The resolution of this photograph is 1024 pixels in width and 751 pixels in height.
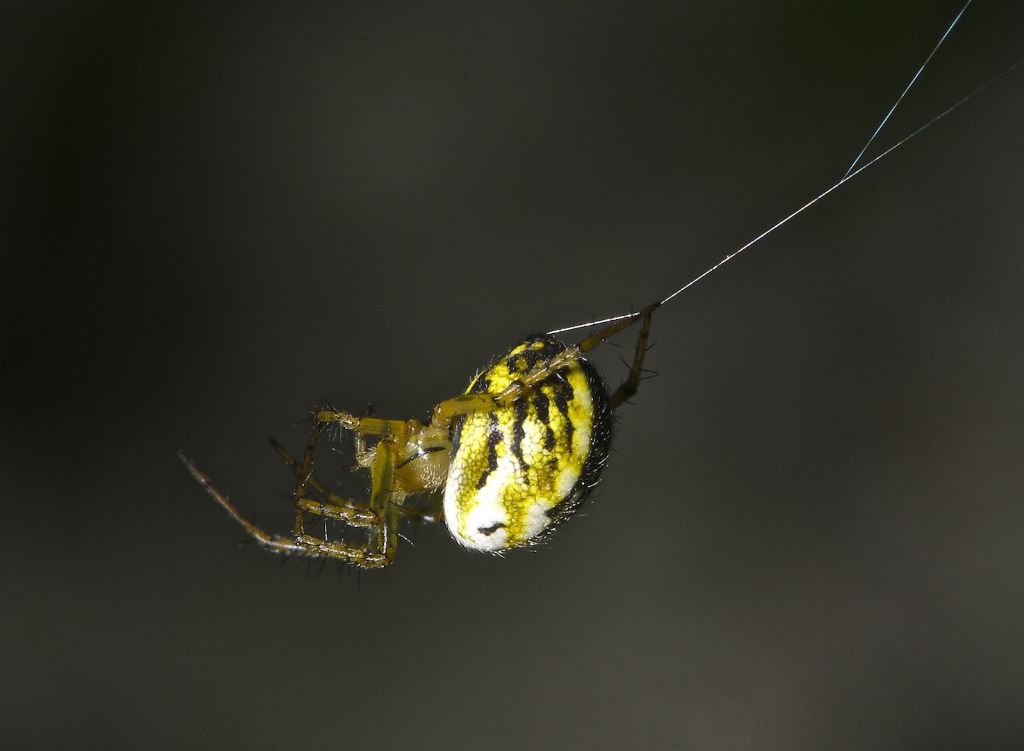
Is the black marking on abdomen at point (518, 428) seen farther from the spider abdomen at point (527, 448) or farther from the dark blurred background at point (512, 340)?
the dark blurred background at point (512, 340)

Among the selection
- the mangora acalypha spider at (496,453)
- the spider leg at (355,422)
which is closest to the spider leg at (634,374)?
the mangora acalypha spider at (496,453)

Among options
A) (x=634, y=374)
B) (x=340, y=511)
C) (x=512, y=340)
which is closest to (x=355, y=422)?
(x=340, y=511)

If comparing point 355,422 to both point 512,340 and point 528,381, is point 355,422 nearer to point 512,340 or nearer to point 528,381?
point 528,381

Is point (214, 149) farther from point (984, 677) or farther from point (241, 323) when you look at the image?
point (984, 677)

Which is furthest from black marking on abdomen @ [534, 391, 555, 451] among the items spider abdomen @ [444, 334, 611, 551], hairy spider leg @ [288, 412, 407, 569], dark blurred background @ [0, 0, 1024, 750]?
dark blurred background @ [0, 0, 1024, 750]

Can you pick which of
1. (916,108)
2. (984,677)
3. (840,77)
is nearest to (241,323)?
(840,77)

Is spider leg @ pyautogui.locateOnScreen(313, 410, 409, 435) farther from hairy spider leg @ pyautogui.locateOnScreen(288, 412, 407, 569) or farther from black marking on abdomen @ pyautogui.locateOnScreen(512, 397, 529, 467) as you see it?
black marking on abdomen @ pyautogui.locateOnScreen(512, 397, 529, 467)
